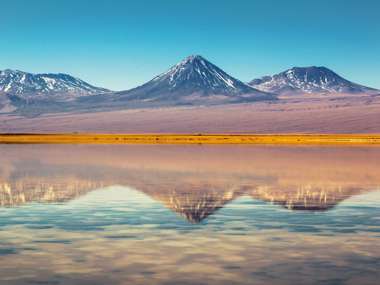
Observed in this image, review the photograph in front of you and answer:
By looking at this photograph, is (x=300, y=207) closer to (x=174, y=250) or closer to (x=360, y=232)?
(x=360, y=232)

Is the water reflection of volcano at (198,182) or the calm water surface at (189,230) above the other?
the water reflection of volcano at (198,182)

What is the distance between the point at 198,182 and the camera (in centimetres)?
2492

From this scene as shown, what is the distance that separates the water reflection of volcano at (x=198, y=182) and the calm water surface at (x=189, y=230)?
0.16ft

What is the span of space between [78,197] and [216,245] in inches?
335

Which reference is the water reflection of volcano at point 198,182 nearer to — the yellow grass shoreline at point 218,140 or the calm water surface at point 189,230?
the calm water surface at point 189,230

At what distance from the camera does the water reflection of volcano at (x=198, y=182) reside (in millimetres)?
19312

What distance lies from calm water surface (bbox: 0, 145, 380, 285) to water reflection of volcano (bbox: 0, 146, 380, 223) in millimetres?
49


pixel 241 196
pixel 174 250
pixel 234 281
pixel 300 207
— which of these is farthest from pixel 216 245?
pixel 241 196

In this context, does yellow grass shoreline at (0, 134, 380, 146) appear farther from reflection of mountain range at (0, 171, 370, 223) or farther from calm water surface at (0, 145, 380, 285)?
reflection of mountain range at (0, 171, 370, 223)

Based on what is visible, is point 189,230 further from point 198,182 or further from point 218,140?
point 218,140

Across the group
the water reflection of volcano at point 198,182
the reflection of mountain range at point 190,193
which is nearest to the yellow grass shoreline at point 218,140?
the water reflection of volcano at point 198,182

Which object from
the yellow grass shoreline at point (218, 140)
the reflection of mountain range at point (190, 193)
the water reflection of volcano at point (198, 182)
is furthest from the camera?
the yellow grass shoreline at point (218, 140)

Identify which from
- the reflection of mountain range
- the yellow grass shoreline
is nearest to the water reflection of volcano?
the reflection of mountain range

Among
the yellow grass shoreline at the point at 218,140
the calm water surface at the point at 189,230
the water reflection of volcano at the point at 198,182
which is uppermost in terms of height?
the yellow grass shoreline at the point at 218,140
